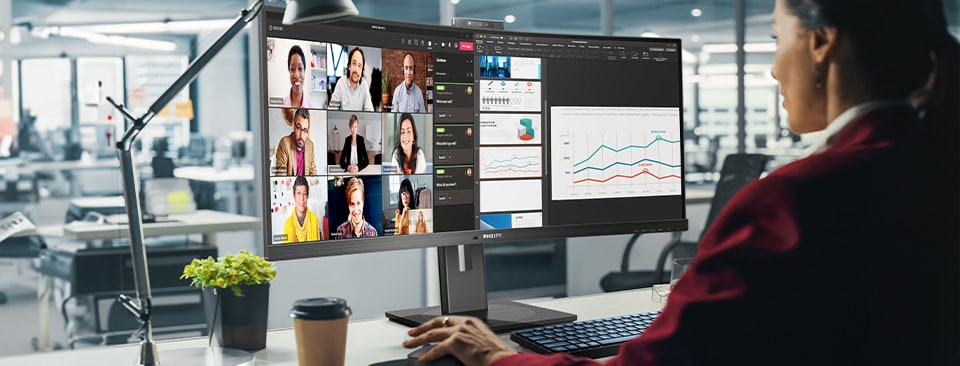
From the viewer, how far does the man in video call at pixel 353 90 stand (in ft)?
5.09

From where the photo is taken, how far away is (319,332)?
4.33 feet

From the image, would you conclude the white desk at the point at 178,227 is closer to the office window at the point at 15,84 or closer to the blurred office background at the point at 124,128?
the blurred office background at the point at 124,128

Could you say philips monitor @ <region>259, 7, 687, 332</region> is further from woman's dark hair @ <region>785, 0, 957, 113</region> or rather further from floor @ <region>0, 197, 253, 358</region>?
floor @ <region>0, 197, 253, 358</region>

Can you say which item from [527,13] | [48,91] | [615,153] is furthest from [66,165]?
[615,153]

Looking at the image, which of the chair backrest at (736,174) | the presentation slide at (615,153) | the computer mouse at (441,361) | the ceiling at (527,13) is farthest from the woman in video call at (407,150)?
the chair backrest at (736,174)

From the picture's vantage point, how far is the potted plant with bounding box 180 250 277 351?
1488mm

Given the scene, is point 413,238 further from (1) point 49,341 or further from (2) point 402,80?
A: (1) point 49,341

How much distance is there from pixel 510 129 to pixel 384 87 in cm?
25

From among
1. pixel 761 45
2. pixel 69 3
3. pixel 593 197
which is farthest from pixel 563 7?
pixel 593 197

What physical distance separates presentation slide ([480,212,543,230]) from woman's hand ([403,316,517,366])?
31 cm

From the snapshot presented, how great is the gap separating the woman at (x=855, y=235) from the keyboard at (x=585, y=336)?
51cm

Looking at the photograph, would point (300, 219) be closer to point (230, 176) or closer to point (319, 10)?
point (319, 10)

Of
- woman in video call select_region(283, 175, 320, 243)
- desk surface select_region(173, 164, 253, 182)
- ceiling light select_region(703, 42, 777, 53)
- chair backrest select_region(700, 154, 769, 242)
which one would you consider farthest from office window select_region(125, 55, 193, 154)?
ceiling light select_region(703, 42, 777, 53)

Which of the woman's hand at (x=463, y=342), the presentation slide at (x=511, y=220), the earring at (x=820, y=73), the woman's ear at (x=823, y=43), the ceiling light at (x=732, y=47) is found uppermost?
the ceiling light at (x=732, y=47)
